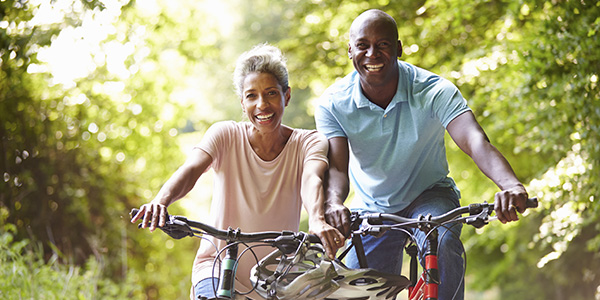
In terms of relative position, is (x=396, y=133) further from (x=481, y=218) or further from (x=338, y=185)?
(x=481, y=218)

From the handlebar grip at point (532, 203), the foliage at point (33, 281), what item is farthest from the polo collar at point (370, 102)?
the foliage at point (33, 281)

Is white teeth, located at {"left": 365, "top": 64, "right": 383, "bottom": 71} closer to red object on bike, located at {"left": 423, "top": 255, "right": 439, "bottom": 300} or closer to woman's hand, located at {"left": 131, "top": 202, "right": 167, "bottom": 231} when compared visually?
red object on bike, located at {"left": 423, "top": 255, "right": 439, "bottom": 300}

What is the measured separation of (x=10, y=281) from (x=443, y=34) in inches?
220

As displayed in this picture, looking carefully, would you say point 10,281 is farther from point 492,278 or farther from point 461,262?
point 492,278

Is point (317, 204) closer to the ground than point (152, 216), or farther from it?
closer to the ground

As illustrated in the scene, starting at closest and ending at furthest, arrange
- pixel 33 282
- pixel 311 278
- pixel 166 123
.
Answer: pixel 311 278 → pixel 33 282 → pixel 166 123

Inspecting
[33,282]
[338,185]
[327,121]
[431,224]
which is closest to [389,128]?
[327,121]

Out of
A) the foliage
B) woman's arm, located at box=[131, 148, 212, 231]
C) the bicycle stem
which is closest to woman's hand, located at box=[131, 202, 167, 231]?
woman's arm, located at box=[131, 148, 212, 231]

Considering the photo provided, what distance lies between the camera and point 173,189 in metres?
3.05

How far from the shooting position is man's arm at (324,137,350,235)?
9.66ft

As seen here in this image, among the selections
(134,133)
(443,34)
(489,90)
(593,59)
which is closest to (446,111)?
(593,59)

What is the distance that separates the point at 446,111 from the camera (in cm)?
327

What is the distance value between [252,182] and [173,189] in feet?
1.50

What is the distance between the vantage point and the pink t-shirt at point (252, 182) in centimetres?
331
